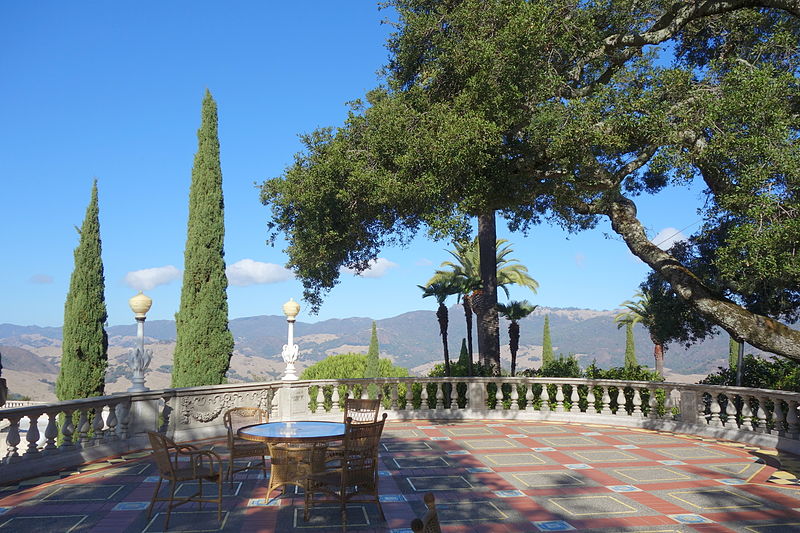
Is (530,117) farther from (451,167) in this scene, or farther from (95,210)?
(95,210)

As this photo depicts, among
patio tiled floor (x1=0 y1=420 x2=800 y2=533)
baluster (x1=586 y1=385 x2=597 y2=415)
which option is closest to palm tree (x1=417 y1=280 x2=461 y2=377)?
baluster (x1=586 y1=385 x2=597 y2=415)

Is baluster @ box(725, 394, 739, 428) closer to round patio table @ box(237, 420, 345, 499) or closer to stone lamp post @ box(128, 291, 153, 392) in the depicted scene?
round patio table @ box(237, 420, 345, 499)

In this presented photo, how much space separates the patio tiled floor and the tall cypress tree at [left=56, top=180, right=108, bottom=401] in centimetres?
1299

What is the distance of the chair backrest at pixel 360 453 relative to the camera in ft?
21.8

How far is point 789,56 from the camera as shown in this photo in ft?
41.0

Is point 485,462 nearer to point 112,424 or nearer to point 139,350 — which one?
point 112,424

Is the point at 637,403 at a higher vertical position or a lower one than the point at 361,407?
lower

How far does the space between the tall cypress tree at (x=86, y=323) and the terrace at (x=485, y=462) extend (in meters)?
11.0

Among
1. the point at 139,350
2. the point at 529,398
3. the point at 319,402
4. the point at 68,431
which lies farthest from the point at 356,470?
the point at 529,398

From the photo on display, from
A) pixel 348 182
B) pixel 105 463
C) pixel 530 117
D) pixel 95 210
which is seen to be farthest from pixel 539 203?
pixel 95 210

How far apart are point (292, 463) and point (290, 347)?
315 inches

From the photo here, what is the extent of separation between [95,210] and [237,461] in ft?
54.4

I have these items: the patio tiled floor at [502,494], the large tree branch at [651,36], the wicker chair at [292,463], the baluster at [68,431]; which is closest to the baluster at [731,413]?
the patio tiled floor at [502,494]

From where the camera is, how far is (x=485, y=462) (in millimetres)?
9797
